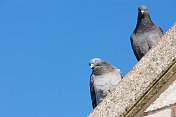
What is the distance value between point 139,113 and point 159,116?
0.30m

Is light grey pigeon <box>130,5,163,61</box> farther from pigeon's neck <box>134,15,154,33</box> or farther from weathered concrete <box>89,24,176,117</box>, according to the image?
weathered concrete <box>89,24,176,117</box>

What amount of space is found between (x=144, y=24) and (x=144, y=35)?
472mm

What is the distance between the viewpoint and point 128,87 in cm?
293

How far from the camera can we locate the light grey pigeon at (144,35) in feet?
29.2

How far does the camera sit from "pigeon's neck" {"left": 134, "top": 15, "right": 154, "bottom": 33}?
9.16 m

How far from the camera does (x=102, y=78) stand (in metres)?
8.14

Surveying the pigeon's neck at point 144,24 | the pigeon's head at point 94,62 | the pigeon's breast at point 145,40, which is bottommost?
the pigeon's head at point 94,62

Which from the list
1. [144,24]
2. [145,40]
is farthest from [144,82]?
[144,24]

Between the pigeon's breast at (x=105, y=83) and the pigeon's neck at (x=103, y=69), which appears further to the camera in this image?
the pigeon's neck at (x=103, y=69)

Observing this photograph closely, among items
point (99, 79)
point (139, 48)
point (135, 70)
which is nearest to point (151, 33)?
point (139, 48)

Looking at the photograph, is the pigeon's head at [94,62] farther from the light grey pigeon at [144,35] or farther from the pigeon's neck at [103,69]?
the light grey pigeon at [144,35]

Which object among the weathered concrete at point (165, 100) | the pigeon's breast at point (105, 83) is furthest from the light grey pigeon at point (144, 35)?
the weathered concrete at point (165, 100)

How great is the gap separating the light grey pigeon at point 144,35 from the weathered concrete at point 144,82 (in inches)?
239

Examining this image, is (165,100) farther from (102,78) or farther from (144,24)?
(144,24)
